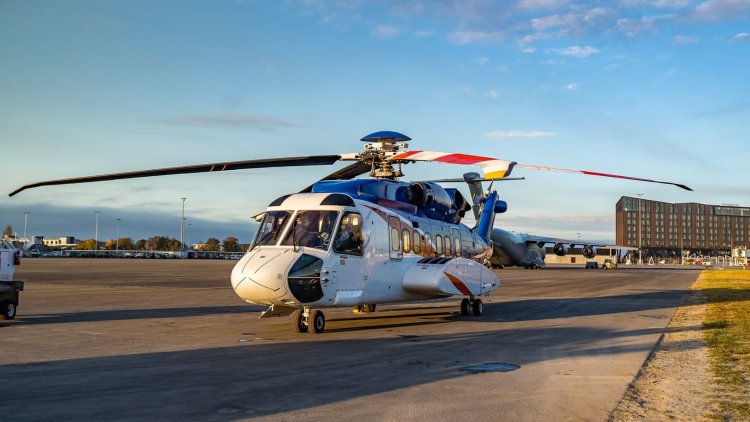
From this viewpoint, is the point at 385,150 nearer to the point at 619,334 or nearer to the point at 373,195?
the point at 373,195

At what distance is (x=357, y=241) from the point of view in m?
14.0

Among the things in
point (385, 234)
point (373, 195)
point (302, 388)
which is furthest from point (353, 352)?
point (373, 195)

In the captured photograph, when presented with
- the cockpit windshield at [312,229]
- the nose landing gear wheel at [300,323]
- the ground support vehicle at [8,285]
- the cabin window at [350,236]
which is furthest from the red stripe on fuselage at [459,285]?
the ground support vehicle at [8,285]

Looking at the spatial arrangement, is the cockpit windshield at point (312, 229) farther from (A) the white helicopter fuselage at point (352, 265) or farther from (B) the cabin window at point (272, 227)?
(B) the cabin window at point (272, 227)

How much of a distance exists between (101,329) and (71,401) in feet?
24.0

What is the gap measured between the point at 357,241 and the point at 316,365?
4.79 metres

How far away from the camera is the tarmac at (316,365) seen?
22.1 feet

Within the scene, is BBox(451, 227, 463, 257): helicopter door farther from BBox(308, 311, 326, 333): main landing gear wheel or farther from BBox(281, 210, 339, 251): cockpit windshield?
BBox(308, 311, 326, 333): main landing gear wheel

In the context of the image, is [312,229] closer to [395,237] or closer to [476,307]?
[395,237]

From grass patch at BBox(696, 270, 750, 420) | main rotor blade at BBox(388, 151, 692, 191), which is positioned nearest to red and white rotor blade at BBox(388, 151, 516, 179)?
main rotor blade at BBox(388, 151, 692, 191)

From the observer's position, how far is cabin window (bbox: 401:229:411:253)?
15914mm

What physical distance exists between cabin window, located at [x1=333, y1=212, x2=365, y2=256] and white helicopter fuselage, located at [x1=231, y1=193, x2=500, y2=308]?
3cm

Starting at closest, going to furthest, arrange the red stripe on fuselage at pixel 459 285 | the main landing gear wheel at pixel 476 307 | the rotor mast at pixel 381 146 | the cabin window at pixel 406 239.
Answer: the rotor mast at pixel 381 146 < the cabin window at pixel 406 239 < the red stripe on fuselage at pixel 459 285 < the main landing gear wheel at pixel 476 307

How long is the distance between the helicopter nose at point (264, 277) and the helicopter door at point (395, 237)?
3.33 metres
